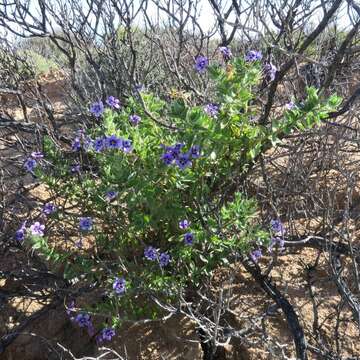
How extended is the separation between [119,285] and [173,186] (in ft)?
1.64

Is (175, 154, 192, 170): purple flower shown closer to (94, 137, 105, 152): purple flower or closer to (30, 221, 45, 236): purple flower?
(94, 137, 105, 152): purple flower

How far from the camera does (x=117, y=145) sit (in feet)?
7.03

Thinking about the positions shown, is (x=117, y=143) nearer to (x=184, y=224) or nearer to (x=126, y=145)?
(x=126, y=145)

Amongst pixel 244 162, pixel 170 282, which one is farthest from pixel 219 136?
pixel 170 282

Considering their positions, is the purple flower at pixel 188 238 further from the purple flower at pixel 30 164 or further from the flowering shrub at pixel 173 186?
the purple flower at pixel 30 164

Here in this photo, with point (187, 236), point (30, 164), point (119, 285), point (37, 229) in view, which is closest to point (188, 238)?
point (187, 236)

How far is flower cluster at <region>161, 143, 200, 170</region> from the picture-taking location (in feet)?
6.81

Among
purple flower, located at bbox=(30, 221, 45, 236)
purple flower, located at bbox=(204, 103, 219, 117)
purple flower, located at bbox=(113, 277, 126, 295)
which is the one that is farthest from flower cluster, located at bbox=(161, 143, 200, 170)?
purple flower, located at bbox=(30, 221, 45, 236)

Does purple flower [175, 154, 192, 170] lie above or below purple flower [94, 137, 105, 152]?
below

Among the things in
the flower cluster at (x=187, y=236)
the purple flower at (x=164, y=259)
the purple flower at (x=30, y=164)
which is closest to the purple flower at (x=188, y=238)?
the flower cluster at (x=187, y=236)

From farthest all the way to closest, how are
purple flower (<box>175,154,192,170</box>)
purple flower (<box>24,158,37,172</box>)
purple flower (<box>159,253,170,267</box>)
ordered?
purple flower (<box>24,158,37,172</box>)
purple flower (<box>159,253,170,267</box>)
purple flower (<box>175,154,192,170</box>)

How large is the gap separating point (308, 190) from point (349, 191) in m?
0.51

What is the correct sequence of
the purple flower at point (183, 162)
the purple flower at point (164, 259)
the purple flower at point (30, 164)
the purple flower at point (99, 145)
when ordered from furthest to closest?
1. the purple flower at point (30, 164)
2. the purple flower at point (164, 259)
3. the purple flower at point (99, 145)
4. the purple flower at point (183, 162)

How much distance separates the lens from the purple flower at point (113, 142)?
214 cm
